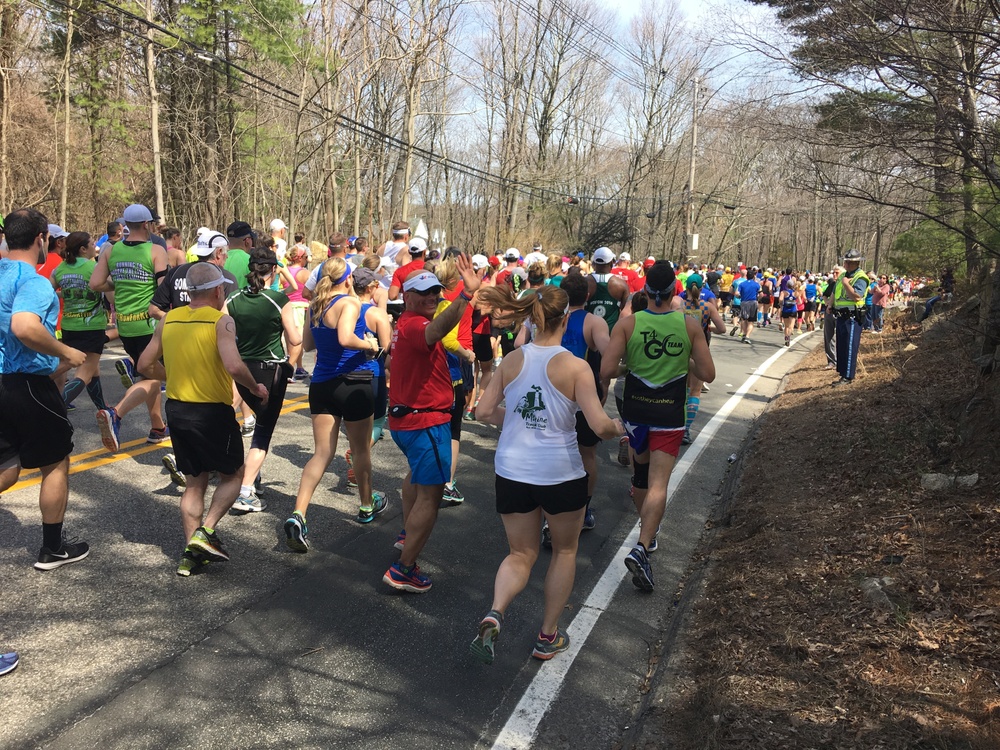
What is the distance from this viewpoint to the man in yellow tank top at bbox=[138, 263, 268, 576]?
439 cm

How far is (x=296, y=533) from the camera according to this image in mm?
4828

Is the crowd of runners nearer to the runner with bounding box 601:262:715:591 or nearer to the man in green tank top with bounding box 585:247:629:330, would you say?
the runner with bounding box 601:262:715:591

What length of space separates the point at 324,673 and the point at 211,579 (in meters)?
1.30

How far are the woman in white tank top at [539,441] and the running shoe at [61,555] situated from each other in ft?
8.89

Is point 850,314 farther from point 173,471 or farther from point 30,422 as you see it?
point 30,422

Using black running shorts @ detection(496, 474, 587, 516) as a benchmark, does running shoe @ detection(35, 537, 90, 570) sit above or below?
below

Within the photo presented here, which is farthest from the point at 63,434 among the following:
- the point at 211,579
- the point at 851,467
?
the point at 851,467

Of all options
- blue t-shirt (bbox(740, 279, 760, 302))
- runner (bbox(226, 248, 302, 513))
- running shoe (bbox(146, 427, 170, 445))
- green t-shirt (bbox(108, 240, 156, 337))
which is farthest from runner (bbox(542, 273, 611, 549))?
blue t-shirt (bbox(740, 279, 760, 302))

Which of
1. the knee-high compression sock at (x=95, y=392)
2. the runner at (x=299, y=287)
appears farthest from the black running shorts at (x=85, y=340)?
the runner at (x=299, y=287)

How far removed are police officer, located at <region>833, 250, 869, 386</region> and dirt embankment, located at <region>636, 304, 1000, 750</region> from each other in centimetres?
344

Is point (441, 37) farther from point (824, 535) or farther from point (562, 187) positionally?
point (562, 187)

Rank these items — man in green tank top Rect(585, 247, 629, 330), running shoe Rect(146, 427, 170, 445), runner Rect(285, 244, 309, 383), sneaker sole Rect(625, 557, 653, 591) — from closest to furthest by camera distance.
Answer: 1. sneaker sole Rect(625, 557, 653, 591)
2. man in green tank top Rect(585, 247, 629, 330)
3. running shoe Rect(146, 427, 170, 445)
4. runner Rect(285, 244, 309, 383)

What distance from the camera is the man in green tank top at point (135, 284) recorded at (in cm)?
676

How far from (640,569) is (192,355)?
3056 millimetres
